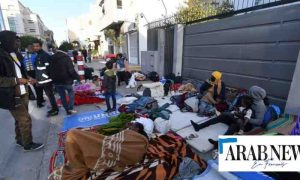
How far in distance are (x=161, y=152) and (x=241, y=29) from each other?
4550 mm

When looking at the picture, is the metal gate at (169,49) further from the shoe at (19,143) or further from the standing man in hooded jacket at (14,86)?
the shoe at (19,143)

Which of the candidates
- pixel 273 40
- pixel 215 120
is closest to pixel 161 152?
pixel 215 120

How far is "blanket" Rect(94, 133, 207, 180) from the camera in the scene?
2316 mm

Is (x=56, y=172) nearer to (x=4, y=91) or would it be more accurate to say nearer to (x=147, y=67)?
(x=4, y=91)

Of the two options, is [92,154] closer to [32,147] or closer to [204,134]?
[32,147]

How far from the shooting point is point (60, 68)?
4.70 m

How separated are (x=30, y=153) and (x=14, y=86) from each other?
124cm

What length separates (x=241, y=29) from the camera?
5441mm

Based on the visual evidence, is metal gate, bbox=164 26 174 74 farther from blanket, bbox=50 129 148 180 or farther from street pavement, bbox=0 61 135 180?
blanket, bbox=50 129 148 180

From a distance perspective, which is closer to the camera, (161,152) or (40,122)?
(161,152)

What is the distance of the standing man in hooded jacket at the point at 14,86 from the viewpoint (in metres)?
2.99

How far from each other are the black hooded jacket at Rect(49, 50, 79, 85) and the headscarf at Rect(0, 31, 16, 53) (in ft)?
5.12

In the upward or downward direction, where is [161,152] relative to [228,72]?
downward

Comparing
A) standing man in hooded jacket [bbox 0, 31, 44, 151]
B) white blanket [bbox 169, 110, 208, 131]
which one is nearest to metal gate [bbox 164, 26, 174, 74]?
white blanket [bbox 169, 110, 208, 131]
